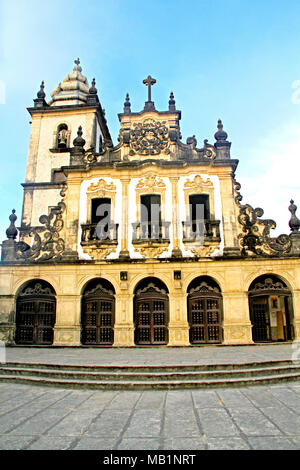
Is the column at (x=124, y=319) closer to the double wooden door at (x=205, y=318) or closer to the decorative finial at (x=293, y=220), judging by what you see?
the double wooden door at (x=205, y=318)

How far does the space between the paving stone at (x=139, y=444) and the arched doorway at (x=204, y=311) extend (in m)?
10.9

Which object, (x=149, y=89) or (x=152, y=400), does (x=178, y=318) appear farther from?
(x=149, y=89)

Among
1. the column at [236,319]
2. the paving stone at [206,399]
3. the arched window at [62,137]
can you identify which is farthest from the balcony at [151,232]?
the arched window at [62,137]

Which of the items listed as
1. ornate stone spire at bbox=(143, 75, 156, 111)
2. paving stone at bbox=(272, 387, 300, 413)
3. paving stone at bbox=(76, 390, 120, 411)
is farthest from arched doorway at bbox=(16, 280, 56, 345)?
paving stone at bbox=(272, 387, 300, 413)

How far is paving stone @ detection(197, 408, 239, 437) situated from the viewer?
5242mm

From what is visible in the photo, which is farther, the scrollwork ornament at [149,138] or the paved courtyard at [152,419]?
the scrollwork ornament at [149,138]

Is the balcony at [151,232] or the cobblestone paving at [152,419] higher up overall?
the balcony at [151,232]

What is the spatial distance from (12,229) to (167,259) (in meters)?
8.37

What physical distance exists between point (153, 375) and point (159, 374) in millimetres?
165

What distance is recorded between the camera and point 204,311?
15.8m

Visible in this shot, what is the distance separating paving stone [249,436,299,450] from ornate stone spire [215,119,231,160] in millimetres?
14505

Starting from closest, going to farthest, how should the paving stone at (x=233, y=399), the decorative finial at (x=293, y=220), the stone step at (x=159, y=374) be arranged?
the paving stone at (x=233, y=399)
the stone step at (x=159, y=374)
the decorative finial at (x=293, y=220)

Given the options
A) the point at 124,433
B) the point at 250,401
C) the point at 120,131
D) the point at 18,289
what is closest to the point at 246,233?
the point at 120,131

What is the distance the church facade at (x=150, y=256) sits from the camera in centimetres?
1571
